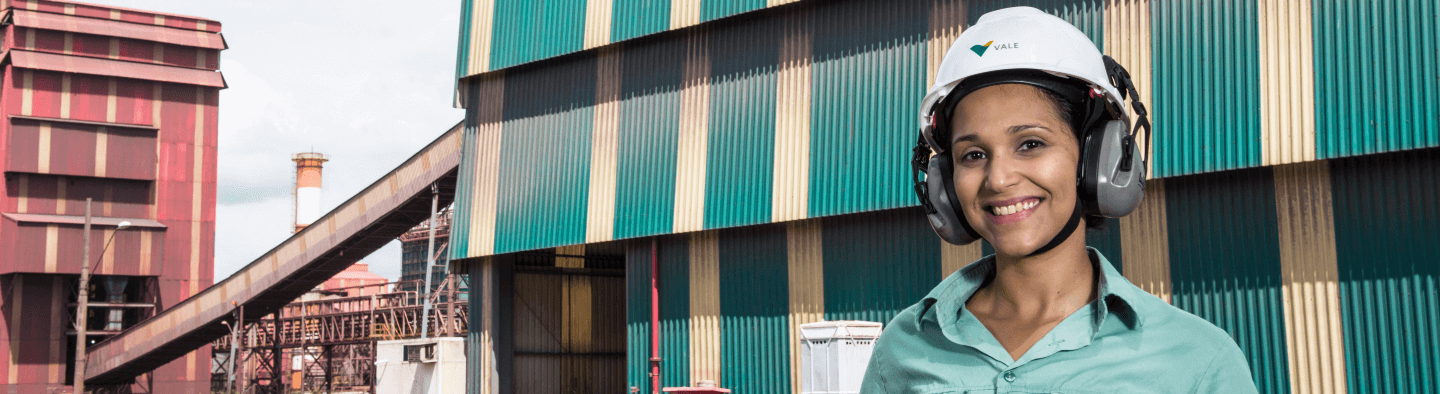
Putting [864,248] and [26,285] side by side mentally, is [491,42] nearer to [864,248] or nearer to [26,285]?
[864,248]

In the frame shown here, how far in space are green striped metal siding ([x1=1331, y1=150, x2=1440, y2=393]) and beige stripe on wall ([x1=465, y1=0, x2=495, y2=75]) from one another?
17.4 m

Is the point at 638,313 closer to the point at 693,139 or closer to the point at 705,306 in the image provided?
the point at 705,306

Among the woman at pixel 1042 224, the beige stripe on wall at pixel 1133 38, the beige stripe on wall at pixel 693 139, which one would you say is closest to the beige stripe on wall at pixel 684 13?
the beige stripe on wall at pixel 693 139

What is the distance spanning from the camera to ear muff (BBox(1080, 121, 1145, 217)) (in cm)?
260

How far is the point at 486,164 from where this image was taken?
26234 mm

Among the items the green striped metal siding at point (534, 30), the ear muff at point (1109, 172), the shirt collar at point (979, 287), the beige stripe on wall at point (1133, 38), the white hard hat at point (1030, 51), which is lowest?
the shirt collar at point (979, 287)

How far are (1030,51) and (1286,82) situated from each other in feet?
46.1

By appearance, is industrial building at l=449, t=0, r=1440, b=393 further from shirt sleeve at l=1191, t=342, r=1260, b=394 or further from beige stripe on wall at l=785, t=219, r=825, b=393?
shirt sleeve at l=1191, t=342, r=1260, b=394

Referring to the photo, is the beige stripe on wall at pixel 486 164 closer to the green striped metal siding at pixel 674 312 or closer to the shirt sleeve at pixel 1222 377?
the green striped metal siding at pixel 674 312

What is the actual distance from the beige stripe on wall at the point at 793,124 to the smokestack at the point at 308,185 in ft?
199

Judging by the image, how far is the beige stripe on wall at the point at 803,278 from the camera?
20219mm

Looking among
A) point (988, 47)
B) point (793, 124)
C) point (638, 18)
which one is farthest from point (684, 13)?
point (988, 47)

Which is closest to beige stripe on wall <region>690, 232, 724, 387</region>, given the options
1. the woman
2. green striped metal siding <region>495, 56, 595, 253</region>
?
green striped metal siding <region>495, 56, 595, 253</region>

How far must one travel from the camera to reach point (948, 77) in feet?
8.91
